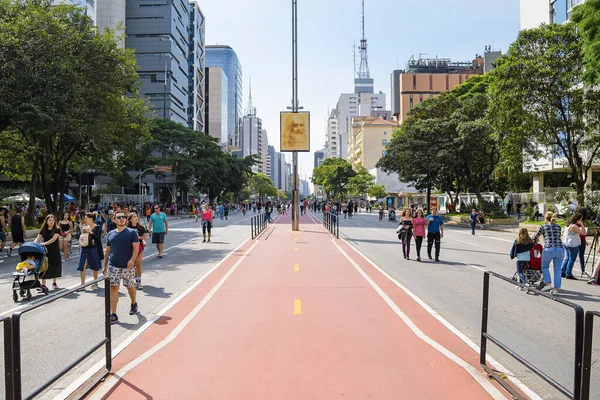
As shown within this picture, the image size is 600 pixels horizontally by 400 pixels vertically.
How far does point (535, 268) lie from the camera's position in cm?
1005

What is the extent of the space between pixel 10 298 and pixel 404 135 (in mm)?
39220

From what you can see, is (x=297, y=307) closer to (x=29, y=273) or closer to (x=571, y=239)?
(x=29, y=273)

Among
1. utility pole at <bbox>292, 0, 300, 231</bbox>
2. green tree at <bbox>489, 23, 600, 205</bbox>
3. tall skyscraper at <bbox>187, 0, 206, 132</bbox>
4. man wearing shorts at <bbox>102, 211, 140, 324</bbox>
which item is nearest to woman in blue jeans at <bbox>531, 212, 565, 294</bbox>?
man wearing shorts at <bbox>102, 211, 140, 324</bbox>

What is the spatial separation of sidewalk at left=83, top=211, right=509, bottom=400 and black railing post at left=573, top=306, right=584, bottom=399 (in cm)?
94

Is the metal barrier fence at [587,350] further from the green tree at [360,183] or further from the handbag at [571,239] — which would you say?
the green tree at [360,183]

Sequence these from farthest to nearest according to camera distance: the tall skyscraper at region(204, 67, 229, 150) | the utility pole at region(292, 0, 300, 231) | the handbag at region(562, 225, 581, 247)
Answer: the tall skyscraper at region(204, 67, 229, 150), the utility pole at region(292, 0, 300, 231), the handbag at region(562, 225, 581, 247)

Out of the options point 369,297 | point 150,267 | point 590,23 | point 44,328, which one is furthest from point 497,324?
point 590,23

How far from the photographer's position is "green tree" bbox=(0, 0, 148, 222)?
63.5 feet

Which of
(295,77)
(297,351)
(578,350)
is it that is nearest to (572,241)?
(297,351)

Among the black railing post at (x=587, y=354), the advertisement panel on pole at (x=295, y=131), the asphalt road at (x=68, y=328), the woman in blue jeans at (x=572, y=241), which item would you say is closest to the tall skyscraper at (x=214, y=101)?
the advertisement panel on pole at (x=295, y=131)

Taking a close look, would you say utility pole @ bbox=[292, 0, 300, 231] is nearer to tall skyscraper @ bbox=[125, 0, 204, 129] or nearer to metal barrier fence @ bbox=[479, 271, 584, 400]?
metal barrier fence @ bbox=[479, 271, 584, 400]

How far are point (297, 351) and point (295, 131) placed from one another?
2273 cm

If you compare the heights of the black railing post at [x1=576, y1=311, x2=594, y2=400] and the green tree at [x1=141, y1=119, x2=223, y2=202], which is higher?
the green tree at [x1=141, y1=119, x2=223, y2=202]

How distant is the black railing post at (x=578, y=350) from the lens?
3.75 metres
